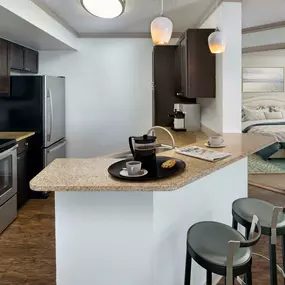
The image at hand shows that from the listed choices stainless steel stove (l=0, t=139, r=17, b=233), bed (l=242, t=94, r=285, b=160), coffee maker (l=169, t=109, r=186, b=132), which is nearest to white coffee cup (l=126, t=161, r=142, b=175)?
stainless steel stove (l=0, t=139, r=17, b=233)

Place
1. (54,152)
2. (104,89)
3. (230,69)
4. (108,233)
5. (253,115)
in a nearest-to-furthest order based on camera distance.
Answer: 1. (108,233)
2. (230,69)
3. (54,152)
4. (104,89)
5. (253,115)

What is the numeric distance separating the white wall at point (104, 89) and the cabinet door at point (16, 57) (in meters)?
0.85

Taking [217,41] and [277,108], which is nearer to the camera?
[217,41]

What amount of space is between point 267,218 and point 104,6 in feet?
7.01

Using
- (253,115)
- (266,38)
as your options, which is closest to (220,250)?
(266,38)

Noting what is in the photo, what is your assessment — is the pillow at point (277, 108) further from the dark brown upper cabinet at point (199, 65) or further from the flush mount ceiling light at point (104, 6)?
the flush mount ceiling light at point (104, 6)

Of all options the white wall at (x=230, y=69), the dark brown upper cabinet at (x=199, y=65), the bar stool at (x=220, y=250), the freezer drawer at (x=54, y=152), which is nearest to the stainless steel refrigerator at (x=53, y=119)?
the freezer drawer at (x=54, y=152)

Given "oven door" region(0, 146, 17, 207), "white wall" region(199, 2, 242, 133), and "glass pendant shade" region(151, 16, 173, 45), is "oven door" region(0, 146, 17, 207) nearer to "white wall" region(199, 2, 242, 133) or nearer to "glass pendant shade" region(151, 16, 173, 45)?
"glass pendant shade" region(151, 16, 173, 45)

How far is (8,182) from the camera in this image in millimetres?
3637

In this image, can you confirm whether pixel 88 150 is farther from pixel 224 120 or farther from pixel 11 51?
pixel 224 120

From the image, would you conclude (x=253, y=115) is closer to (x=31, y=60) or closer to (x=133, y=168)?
(x=31, y=60)

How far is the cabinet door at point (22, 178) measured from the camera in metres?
4.07

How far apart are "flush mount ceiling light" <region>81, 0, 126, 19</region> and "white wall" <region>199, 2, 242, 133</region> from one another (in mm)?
1122

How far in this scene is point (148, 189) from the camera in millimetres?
1535
